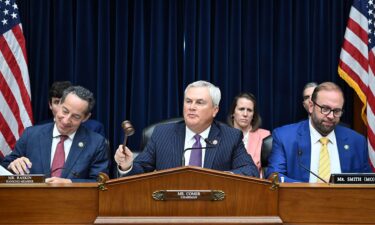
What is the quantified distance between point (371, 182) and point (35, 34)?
3.66m

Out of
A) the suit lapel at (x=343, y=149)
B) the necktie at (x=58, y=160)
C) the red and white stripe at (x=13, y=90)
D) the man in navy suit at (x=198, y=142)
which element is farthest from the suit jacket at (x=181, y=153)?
the red and white stripe at (x=13, y=90)

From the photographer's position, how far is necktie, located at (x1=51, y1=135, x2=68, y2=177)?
11.0 feet

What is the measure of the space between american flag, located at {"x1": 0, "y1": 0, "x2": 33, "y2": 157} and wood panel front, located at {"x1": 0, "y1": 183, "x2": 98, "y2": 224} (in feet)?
8.43

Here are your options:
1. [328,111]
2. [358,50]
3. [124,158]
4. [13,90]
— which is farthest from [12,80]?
[358,50]

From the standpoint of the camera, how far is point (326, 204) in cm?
231

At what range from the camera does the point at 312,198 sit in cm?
231

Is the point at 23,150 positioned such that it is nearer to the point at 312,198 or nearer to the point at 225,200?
the point at 225,200

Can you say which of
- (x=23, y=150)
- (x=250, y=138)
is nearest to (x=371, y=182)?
(x=23, y=150)

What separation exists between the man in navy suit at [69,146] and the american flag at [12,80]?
4.44 ft

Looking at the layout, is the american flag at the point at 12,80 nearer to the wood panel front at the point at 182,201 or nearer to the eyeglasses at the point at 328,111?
the eyeglasses at the point at 328,111

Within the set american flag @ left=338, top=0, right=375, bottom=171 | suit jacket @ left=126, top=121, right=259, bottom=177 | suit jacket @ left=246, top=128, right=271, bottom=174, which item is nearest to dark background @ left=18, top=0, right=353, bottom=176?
american flag @ left=338, top=0, right=375, bottom=171

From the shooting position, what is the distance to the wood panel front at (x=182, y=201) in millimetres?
2248

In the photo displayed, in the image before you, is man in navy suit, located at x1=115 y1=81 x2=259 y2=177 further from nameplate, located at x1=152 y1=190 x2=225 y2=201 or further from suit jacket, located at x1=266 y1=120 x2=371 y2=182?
nameplate, located at x1=152 y1=190 x2=225 y2=201

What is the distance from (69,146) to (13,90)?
1.56 meters
